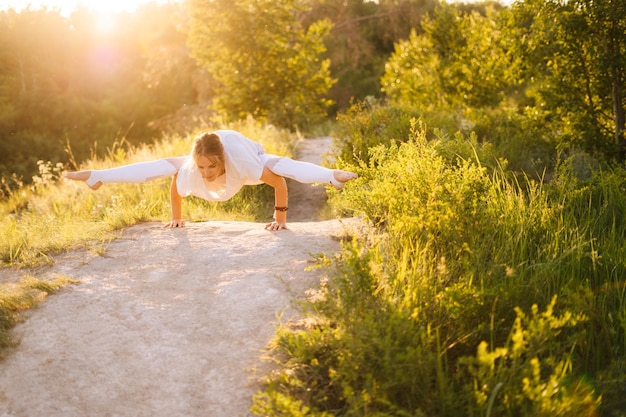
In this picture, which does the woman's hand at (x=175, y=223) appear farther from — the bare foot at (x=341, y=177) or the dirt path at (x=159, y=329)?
the bare foot at (x=341, y=177)

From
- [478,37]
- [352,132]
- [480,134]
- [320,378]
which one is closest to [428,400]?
[320,378]

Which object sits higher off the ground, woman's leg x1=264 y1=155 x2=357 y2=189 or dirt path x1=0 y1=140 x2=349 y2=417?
woman's leg x1=264 y1=155 x2=357 y2=189

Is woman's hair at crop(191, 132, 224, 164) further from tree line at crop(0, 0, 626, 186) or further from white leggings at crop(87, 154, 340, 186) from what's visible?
tree line at crop(0, 0, 626, 186)

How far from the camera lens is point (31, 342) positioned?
Answer: 346 cm

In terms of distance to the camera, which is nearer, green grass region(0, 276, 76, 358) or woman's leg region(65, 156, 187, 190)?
green grass region(0, 276, 76, 358)

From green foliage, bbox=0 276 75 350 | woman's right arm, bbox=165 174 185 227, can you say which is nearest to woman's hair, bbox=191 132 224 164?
woman's right arm, bbox=165 174 185 227

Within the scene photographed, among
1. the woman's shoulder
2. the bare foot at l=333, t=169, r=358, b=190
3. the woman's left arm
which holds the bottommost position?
the woman's left arm

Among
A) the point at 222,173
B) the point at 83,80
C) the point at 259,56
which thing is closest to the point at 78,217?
the point at 222,173

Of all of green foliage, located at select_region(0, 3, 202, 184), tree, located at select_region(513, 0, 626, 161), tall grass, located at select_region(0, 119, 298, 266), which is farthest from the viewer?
green foliage, located at select_region(0, 3, 202, 184)

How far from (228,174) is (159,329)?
2142 millimetres

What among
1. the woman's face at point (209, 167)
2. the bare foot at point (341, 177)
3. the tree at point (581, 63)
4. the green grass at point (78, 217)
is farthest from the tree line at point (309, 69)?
the woman's face at point (209, 167)

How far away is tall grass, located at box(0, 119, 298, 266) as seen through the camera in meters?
5.25

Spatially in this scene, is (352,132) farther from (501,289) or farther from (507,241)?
(501,289)

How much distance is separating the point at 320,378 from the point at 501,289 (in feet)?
3.47
